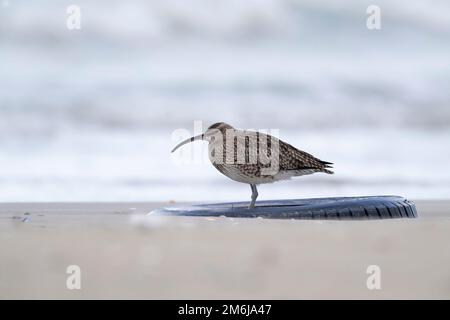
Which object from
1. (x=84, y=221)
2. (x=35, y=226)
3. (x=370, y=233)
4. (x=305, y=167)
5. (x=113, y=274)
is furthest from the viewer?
(x=305, y=167)

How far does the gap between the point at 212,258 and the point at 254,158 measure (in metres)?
3.81

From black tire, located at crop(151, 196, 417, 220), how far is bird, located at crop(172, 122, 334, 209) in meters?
0.40

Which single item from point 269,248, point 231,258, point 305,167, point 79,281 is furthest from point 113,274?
point 305,167

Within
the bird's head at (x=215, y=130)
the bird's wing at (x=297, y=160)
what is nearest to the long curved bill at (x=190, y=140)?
the bird's head at (x=215, y=130)

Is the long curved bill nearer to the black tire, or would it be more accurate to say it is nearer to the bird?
the bird

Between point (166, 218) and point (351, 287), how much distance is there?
4502 millimetres

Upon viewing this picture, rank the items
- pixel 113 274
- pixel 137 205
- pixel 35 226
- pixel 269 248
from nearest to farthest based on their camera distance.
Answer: pixel 113 274 → pixel 269 248 → pixel 35 226 → pixel 137 205

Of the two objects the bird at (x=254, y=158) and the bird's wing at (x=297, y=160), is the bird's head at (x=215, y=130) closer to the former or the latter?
the bird at (x=254, y=158)

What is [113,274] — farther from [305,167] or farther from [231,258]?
[305,167]

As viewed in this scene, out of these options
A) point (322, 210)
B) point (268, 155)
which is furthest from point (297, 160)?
point (322, 210)

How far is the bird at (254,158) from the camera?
34.4 feet

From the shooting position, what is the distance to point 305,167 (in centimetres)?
1088

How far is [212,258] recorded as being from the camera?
6852 mm

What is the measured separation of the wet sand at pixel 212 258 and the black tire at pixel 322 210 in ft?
0.98
